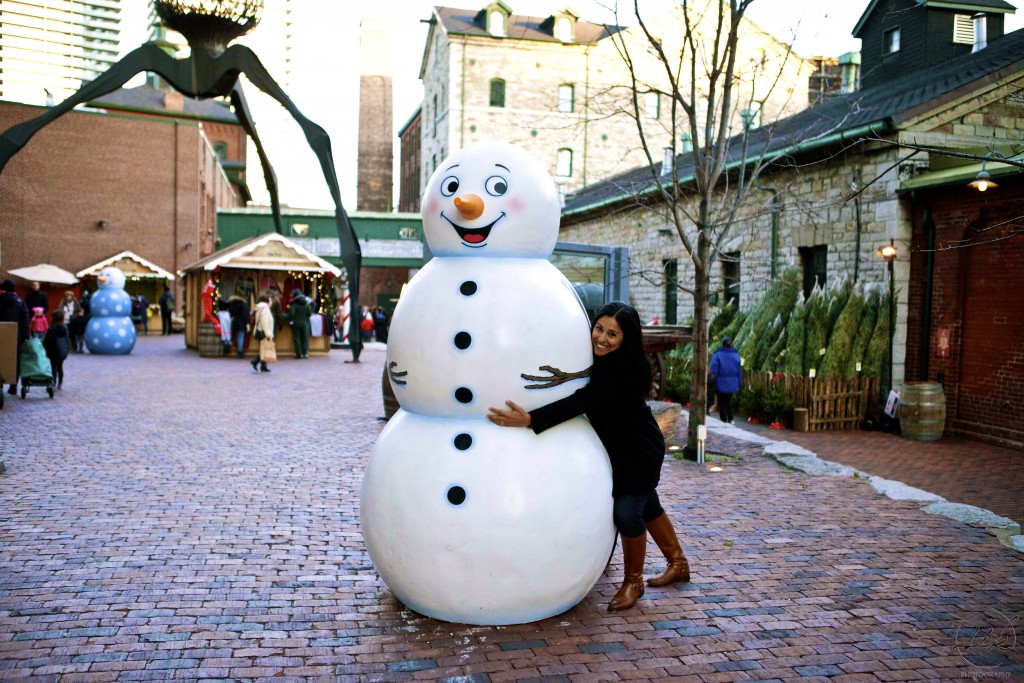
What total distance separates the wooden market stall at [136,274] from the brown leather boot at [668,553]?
33537 mm

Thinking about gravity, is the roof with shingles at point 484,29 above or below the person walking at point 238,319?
above

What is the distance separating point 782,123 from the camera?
2092 centimetres

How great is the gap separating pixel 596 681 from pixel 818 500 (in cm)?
477

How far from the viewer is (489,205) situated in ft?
15.4

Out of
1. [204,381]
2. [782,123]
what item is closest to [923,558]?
[204,381]

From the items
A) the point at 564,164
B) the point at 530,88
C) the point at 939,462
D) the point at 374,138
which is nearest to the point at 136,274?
the point at 530,88

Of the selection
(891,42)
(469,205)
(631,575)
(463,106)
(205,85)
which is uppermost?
(463,106)

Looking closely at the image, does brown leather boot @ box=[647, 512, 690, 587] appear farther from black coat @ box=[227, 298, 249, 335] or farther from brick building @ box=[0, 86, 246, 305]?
brick building @ box=[0, 86, 246, 305]

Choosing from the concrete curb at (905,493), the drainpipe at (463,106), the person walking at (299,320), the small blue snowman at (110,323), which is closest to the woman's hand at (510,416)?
the concrete curb at (905,493)

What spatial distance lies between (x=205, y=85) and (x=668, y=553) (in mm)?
18839

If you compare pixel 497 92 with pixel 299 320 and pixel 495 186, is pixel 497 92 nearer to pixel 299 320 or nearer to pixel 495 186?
pixel 299 320

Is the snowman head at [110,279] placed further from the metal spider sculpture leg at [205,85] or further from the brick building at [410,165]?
the brick building at [410,165]

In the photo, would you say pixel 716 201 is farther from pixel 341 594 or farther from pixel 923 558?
pixel 341 594

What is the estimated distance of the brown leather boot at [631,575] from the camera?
4.97 m
